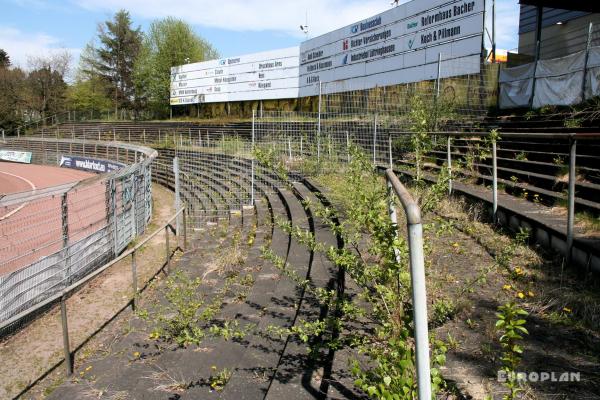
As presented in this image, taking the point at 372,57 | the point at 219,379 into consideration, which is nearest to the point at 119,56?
the point at 372,57

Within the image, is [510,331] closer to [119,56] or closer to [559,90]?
[559,90]

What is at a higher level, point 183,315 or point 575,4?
point 575,4

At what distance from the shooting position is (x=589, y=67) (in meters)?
10.6

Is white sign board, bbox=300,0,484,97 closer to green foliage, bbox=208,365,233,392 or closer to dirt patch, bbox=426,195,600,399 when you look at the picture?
dirt patch, bbox=426,195,600,399

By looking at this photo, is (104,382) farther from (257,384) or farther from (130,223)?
(130,223)

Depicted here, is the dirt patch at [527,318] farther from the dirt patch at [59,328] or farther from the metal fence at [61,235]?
the metal fence at [61,235]

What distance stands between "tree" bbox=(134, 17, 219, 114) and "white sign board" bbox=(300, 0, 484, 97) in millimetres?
26800

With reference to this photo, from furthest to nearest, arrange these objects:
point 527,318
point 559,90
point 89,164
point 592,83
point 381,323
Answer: point 89,164, point 559,90, point 592,83, point 527,318, point 381,323

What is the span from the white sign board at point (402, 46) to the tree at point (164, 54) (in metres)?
26.8

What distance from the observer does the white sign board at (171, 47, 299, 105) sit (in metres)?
28.0

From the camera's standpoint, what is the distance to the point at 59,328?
21.3 feet

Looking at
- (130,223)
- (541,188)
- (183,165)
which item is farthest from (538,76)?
(183,165)

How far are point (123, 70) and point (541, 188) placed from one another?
6077cm

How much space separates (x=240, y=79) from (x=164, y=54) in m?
20.0
